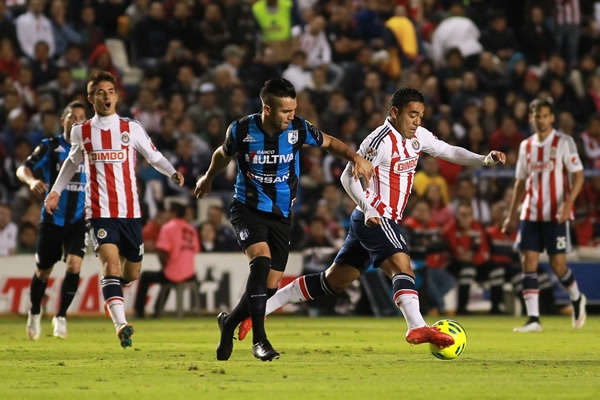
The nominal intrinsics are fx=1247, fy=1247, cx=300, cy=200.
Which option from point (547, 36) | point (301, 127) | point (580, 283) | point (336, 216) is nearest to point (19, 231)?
point (336, 216)

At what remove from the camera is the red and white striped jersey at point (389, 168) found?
10297 millimetres

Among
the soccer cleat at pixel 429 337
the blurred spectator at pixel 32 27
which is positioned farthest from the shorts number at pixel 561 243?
the blurred spectator at pixel 32 27

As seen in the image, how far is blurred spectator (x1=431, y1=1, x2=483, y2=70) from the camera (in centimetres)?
2447

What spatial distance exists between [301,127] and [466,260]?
32.3 feet

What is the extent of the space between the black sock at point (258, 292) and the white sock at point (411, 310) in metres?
1.14

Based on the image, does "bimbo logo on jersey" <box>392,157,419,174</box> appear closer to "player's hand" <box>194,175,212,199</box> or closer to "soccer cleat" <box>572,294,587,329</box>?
"player's hand" <box>194,175,212,199</box>

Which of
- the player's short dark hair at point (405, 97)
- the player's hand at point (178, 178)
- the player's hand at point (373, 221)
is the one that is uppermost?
the player's short dark hair at point (405, 97)

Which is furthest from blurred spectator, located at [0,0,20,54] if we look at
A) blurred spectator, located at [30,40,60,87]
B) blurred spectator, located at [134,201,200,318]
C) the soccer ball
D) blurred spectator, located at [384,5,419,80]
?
the soccer ball

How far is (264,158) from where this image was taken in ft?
31.8

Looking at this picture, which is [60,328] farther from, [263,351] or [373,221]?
[373,221]

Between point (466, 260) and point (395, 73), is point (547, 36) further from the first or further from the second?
point (466, 260)

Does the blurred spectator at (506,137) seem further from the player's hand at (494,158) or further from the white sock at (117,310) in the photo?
the white sock at (117,310)

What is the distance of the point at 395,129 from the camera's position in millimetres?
10414

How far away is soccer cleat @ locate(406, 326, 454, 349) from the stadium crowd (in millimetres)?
8517
